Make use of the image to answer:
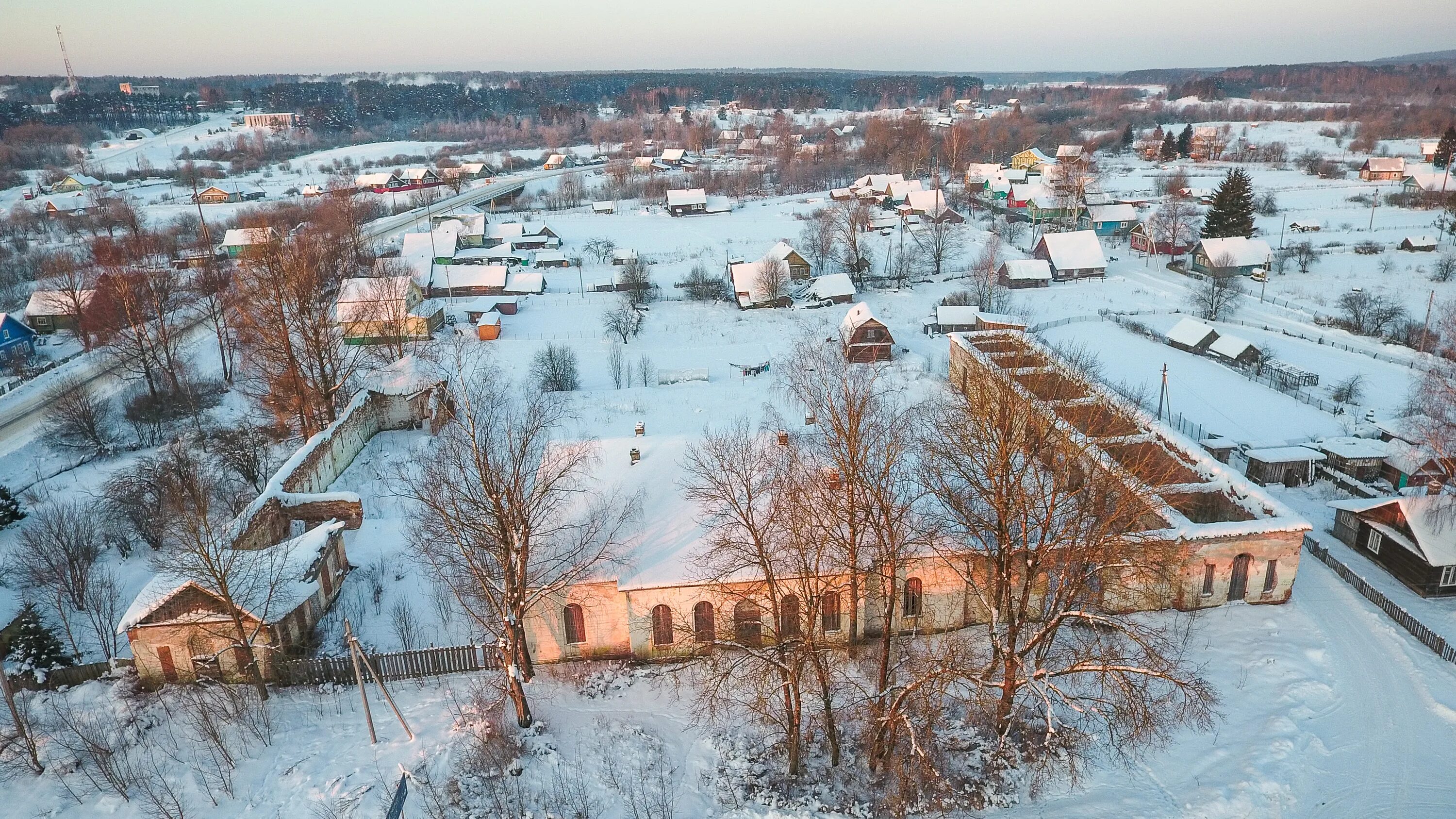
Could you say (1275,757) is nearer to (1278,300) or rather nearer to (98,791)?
(98,791)

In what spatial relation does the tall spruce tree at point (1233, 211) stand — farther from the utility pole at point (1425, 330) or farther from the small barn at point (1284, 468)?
the small barn at point (1284, 468)

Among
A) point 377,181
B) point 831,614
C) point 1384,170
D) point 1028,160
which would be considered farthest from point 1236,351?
point 377,181

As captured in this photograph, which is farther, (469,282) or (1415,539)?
(469,282)

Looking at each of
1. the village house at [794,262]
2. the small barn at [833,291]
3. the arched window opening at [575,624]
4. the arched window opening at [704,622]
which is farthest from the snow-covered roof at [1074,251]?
the arched window opening at [575,624]

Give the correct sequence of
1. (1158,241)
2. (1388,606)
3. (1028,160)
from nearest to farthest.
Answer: (1388,606) < (1158,241) < (1028,160)

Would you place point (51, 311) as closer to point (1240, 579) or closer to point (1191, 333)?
point (1240, 579)

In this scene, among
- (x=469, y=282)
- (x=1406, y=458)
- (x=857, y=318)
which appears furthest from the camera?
(x=469, y=282)

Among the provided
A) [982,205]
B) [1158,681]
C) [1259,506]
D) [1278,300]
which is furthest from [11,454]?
[982,205]

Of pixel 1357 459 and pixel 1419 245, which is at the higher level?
pixel 1419 245

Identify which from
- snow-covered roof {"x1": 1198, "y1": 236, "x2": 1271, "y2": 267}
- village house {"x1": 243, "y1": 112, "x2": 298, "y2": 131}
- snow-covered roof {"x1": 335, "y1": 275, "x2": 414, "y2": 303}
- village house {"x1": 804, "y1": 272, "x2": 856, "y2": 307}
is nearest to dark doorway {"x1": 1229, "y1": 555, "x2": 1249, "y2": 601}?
village house {"x1": 804, "y1": 272, "x2": 856, "y2": 307}
